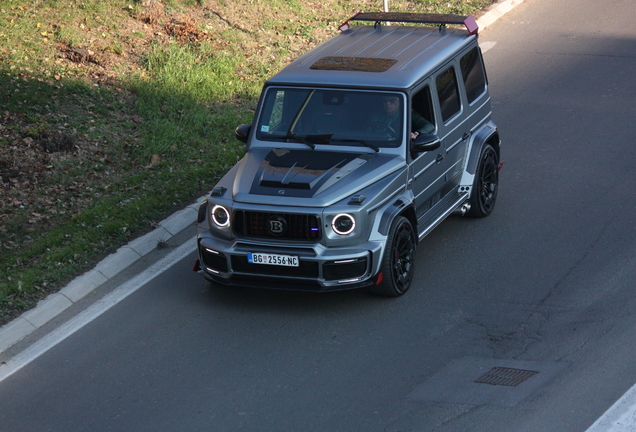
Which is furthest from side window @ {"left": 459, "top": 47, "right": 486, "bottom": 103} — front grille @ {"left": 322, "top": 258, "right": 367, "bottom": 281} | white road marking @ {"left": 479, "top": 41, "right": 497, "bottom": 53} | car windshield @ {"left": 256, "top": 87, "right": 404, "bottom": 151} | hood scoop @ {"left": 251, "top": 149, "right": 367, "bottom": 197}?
white road marking @ {"left": 479, "top": 41, "right": 497, "bottom": 53}

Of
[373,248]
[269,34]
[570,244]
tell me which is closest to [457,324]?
[373,248]

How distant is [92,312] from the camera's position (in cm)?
804

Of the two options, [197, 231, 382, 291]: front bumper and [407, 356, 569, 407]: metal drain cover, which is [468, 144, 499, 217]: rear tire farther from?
[407, 356, 569, 407]: metal drain cover

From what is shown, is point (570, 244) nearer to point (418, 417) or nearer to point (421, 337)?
A: point (421, 337)

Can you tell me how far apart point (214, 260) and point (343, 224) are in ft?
4.04

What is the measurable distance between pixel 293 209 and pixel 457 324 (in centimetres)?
171

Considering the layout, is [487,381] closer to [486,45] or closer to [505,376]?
[505,376]

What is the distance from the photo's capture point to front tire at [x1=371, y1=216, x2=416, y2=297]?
24.8 feet

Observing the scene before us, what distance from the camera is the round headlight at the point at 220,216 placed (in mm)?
7531

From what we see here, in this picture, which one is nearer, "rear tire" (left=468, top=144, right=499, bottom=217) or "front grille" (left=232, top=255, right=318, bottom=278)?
"front grille" (left=232, top=255, right=318, bottom=278)

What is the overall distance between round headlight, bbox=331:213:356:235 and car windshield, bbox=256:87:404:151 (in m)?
1.05

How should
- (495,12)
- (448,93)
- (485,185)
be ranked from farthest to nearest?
(495,12) < (485,185) < (448,93)

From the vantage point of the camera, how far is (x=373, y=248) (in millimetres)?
7406

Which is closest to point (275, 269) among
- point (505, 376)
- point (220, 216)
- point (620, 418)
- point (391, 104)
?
point (220, 216)
